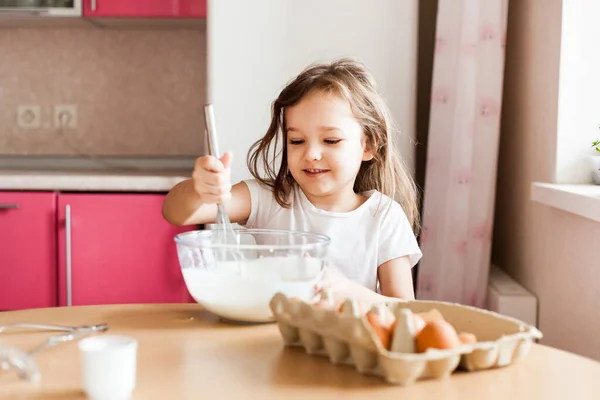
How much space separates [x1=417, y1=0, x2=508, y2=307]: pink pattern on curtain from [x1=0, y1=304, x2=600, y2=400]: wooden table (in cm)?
150

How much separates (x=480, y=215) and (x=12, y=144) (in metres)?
1.86

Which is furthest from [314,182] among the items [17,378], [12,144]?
[12,144]

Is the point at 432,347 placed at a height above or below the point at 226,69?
below

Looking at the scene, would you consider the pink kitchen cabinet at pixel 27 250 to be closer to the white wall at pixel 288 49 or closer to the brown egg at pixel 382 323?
the white wall at pixel 288 49

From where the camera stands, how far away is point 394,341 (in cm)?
81

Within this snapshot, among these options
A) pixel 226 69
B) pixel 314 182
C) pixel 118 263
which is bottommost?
pixel 118 263

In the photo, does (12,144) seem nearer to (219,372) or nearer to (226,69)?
(226,69)

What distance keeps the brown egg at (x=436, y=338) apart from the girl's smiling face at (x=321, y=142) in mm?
709

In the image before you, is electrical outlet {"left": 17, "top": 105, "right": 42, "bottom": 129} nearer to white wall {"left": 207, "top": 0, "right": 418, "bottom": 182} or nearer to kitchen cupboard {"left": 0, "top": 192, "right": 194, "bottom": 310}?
kitchen cupboard {"left": 0, "top": 192, "right": 194, "bottom": 310}

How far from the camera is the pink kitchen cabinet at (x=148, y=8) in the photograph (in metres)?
2.52

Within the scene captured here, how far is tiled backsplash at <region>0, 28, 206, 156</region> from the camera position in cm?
291

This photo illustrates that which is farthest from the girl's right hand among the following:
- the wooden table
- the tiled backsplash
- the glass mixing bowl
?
the tiled backsplash

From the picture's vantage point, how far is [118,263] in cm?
236

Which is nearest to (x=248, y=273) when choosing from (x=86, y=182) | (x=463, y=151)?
(x=86, y=182)
